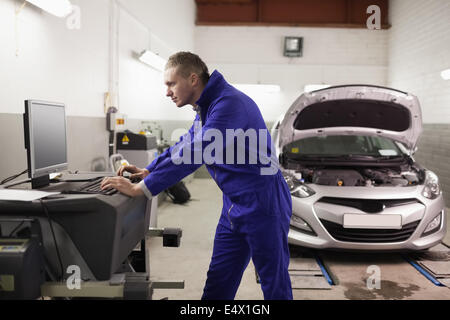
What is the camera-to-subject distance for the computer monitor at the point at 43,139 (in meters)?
1.48

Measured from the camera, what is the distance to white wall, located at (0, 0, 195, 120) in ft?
8.25

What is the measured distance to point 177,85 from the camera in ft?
5.98

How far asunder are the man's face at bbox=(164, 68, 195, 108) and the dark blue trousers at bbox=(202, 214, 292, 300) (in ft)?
2.16

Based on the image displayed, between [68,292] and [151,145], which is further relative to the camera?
[151,145]

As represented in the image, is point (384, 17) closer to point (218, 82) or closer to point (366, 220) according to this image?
point (366, 220)

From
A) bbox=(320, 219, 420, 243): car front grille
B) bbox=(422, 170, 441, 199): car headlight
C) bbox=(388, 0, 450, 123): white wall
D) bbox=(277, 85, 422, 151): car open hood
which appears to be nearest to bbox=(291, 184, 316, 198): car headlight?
bbox=(320, 219, 420, 243): car front grille

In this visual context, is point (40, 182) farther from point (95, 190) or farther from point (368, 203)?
point (368, 203)

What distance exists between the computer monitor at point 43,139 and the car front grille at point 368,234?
89.9 inches

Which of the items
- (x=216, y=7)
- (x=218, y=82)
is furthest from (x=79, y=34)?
(x=216, y=7)

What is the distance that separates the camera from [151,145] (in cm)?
453

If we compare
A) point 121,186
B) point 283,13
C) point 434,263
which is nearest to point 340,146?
point 434,263

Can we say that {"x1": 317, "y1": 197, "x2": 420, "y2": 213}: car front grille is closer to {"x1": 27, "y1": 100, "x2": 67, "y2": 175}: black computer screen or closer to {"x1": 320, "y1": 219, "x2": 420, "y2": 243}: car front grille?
{"x1": 320, "y1": 219, "x2": 420, "y2": 243}: car front grille

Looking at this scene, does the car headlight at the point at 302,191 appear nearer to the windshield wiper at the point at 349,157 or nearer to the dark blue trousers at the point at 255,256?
the windshield wiper at the point at 349,157
